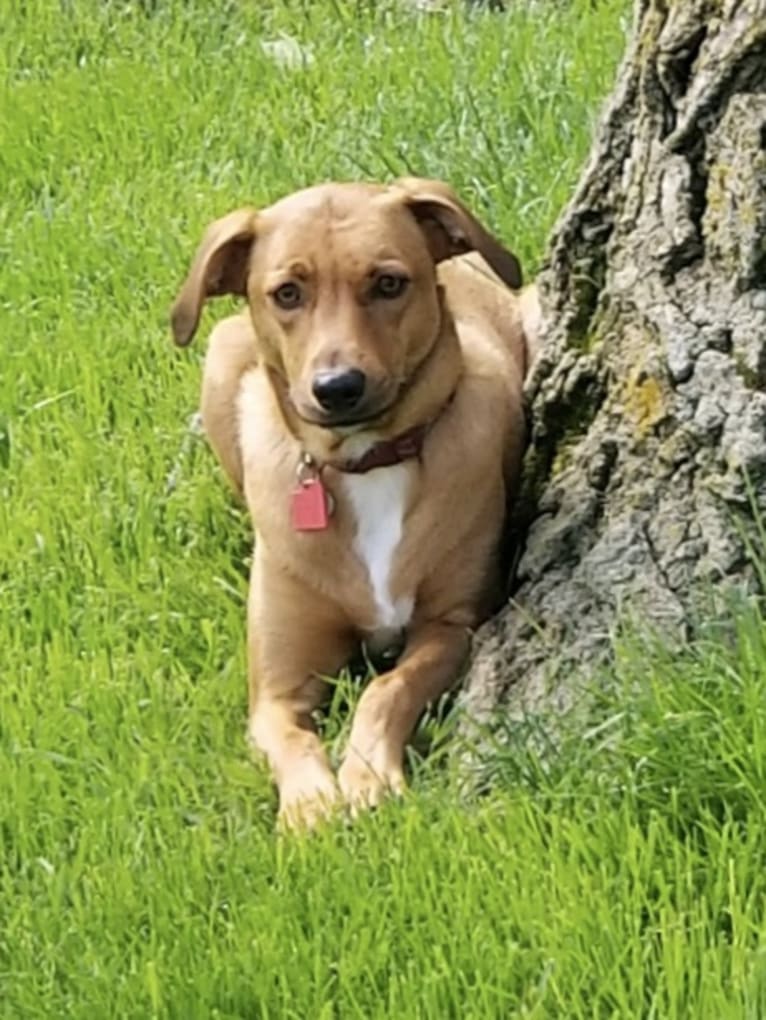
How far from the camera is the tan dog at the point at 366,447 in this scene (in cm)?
388

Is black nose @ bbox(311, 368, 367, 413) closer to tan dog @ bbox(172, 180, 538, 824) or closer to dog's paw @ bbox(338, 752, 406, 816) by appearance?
tan dog @ bbox(172, 180, 538, 824)

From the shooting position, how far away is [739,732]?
3.08 m

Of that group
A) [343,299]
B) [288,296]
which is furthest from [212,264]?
[343,299]

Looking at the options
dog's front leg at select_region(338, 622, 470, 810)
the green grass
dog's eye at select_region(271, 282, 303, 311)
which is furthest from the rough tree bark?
dog's eye at select_region(271, 282, 303, 311)

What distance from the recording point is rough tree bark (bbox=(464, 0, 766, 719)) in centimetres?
341

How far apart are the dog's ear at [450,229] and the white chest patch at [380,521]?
0.39 metres

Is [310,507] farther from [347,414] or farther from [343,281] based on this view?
[343,281]

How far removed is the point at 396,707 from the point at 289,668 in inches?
10.6

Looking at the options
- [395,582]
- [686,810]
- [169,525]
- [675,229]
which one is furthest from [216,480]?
[686,810]

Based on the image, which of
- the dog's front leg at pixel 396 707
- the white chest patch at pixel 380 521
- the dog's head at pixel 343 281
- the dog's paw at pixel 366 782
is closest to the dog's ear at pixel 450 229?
the dog's head at pixel 343 281

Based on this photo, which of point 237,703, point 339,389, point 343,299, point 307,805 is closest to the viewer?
point 307,805

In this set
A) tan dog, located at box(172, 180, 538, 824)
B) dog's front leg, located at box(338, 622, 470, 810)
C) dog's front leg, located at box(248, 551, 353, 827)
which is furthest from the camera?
tan dog, located at box(172, 180, 538, 824)

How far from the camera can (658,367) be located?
11.8 ft

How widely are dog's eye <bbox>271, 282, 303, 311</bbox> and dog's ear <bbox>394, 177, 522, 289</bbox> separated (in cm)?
27
